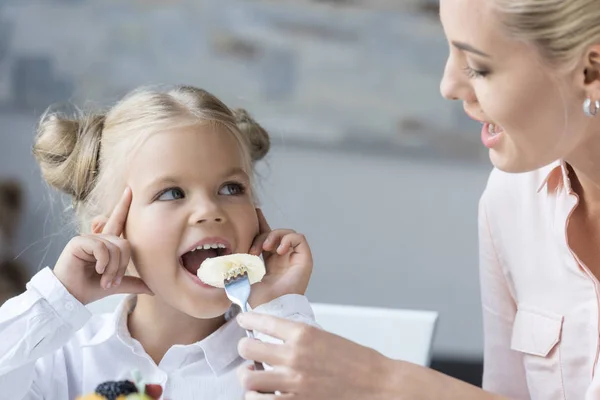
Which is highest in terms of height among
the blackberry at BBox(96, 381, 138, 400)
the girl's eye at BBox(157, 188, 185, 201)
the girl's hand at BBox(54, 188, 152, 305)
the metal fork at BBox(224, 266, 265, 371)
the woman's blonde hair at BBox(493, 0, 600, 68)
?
the woman's blonde hair at BBox(493, 0, 600, 68)

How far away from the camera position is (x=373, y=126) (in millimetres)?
3602

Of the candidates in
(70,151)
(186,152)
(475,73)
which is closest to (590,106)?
(475,73)

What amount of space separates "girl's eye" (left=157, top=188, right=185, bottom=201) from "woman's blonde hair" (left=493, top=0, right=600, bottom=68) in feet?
1.95

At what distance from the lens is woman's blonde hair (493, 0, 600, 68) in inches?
46.6

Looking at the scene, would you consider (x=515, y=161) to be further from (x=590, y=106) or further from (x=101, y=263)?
(x=101, y=263)

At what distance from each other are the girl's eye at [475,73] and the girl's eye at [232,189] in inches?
18.1

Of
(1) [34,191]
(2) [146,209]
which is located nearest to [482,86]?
(2) [146,209]

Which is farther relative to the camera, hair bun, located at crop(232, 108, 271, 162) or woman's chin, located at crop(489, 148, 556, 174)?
hair bun, located at crop(232, 108, 271, 162)

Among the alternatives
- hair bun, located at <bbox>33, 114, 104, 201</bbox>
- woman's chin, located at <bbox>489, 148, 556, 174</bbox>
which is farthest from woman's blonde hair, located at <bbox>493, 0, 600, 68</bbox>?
hair bun, located at <bbox>33, 114, 104, 201</bbox>

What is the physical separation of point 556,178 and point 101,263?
2.52 ft

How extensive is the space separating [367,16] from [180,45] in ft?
2.44

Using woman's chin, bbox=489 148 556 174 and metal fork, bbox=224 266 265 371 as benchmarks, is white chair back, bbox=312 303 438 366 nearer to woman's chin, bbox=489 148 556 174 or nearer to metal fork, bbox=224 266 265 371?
metal fork, bbox=224 266 265 371

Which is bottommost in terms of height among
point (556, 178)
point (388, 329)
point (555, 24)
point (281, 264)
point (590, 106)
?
point (388, 329)

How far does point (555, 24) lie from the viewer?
119 centimetres
